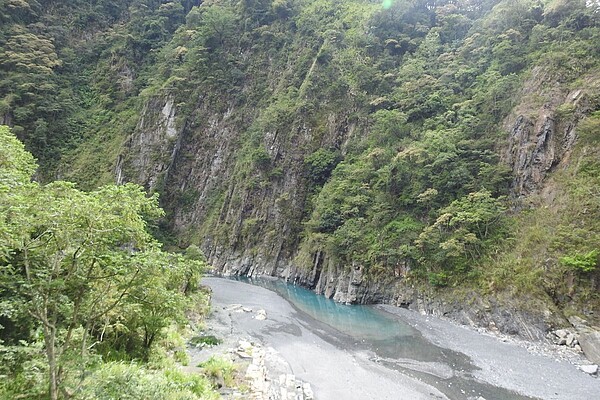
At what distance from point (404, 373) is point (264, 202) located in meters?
33.7

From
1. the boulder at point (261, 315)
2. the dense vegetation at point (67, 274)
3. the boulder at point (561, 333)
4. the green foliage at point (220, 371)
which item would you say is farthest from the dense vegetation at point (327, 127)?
the boulder at point (261, 315)

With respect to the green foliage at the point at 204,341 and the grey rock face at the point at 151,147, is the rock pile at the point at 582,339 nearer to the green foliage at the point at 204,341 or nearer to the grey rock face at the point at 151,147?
the green foliage at the point at 204,341

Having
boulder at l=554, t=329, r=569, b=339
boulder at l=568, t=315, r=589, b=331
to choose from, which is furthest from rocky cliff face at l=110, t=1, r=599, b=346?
boulder at l=568, t=315, r=589, b=331

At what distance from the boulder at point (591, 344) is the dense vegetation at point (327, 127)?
1.68 meters

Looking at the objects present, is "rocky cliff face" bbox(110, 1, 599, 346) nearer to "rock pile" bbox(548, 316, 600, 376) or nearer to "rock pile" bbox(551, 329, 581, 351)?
"rock pile" bbox(551, 329, 581, 351)

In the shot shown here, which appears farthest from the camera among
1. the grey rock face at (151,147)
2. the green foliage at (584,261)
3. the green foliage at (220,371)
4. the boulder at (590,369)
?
the grey rock face at (151,147)

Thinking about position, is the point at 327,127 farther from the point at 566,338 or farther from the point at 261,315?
the point at 566,338

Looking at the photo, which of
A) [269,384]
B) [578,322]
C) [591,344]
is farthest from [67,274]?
[578,322]

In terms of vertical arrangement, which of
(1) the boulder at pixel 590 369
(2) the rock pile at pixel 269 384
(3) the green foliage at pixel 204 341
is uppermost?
(1) the boulder at pixel 590 369

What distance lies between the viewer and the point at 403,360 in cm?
1588

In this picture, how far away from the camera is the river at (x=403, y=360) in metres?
12.7

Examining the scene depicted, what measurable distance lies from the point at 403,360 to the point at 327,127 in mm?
33634

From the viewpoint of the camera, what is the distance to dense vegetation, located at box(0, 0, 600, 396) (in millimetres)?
20391

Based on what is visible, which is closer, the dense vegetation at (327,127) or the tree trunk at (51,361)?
the tree trunk at (51,361)
